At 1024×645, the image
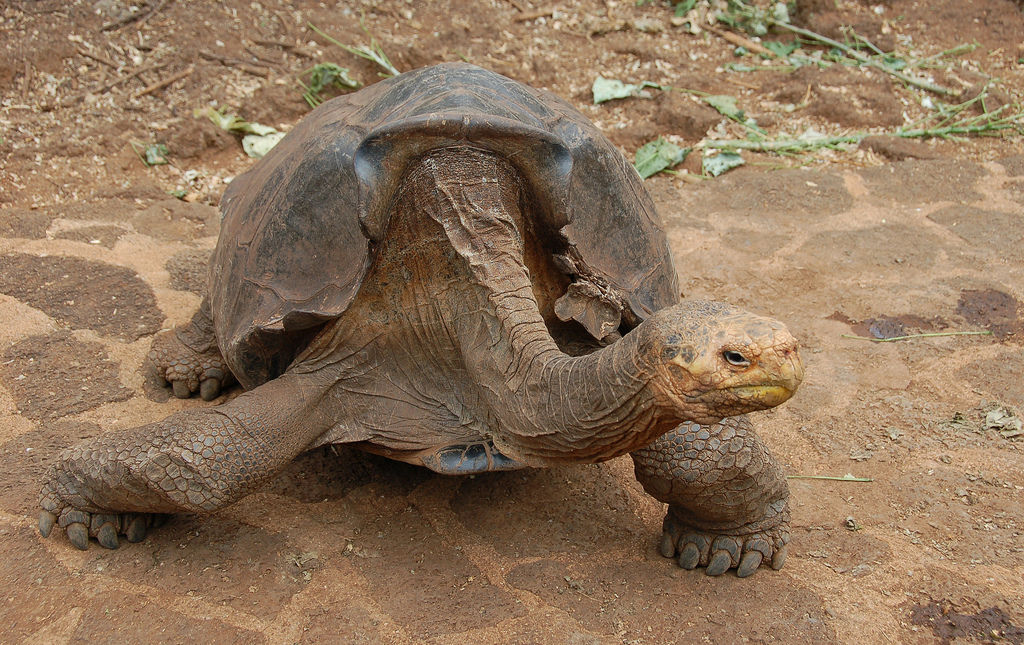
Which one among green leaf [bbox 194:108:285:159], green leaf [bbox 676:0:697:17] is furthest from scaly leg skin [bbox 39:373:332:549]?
green leaf [bbox 676:0:697:17]

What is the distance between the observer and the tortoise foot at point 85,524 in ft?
8.96

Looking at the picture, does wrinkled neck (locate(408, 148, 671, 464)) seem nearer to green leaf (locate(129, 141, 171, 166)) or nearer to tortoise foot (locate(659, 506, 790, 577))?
tortoise foot (locate(659, 506, 790, 577))

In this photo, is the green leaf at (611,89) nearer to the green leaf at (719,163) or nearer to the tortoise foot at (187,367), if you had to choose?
the green leaf at (719,163)

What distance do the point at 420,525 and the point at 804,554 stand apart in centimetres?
124

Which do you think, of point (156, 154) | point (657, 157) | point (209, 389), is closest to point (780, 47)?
point (657, 157)

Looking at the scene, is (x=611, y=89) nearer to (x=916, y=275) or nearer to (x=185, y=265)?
(x=916, y=275)

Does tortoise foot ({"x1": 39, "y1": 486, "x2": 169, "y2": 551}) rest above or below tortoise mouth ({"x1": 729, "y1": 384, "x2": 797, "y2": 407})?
below

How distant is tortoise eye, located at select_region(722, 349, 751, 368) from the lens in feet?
5.82

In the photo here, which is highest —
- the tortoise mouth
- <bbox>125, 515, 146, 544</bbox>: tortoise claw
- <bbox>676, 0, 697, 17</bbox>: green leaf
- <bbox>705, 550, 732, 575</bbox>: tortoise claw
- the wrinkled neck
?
the tortoise mouth

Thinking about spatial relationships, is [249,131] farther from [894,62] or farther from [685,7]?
[894,62]

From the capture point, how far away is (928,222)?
5367 mm

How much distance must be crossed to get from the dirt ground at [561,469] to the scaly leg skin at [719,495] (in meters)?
0.08

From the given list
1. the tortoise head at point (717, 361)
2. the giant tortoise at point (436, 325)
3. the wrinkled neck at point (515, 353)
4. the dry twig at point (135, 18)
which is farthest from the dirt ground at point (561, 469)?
the tortoise head at point (717, 361)

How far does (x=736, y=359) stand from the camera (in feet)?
5.86
